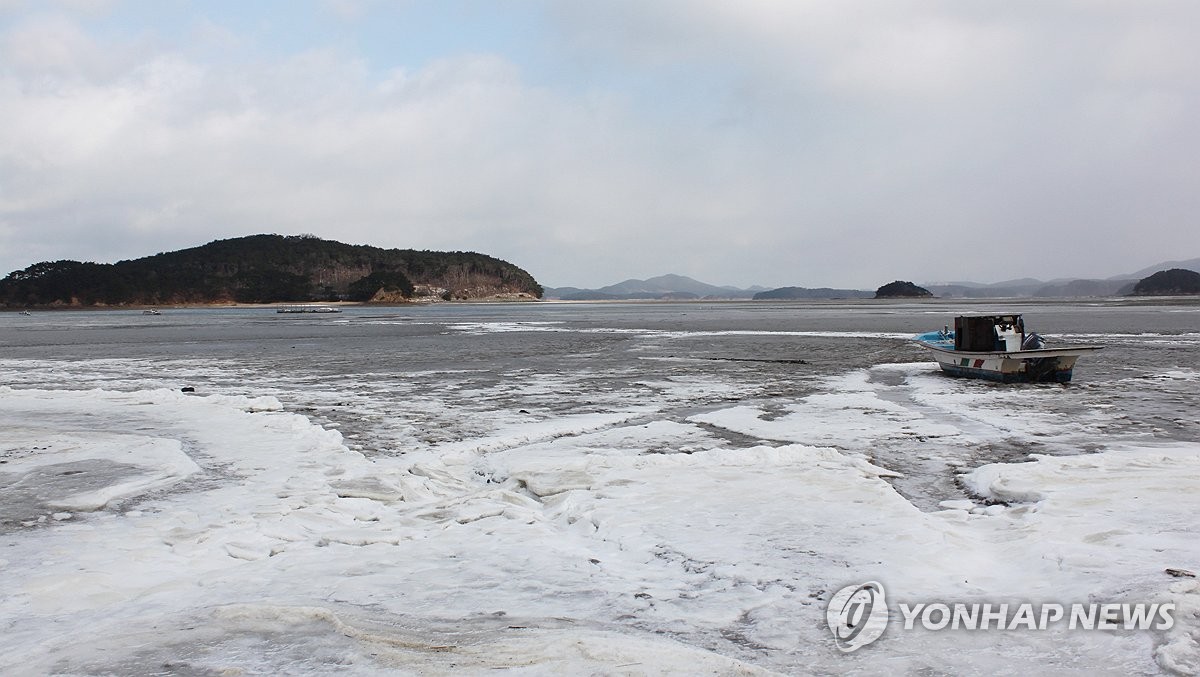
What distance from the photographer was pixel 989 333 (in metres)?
17.7

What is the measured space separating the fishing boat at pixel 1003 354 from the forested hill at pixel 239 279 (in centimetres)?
16097

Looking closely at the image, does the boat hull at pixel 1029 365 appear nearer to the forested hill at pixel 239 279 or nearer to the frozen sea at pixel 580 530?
the frozen sea at pixel 580 530

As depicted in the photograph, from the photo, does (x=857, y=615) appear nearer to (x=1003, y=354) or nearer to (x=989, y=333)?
(x=1003, y=354)

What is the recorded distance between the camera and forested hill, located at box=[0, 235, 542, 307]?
153 m

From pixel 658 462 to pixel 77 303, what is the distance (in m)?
181

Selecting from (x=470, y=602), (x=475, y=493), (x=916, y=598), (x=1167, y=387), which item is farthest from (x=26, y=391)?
(x=1167, y=387)

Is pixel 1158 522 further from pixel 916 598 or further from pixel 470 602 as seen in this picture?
pixel 470 602

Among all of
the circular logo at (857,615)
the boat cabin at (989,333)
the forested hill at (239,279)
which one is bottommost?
the circular logo at (857,615)

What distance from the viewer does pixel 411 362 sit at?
76.8ft

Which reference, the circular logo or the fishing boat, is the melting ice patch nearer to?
the circular logo

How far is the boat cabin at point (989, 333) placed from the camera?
17438mm

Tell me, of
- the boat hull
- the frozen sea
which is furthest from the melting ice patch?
the boat hull

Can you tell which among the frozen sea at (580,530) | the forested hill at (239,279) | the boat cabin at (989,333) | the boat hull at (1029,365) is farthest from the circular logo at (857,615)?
the forested hill at (239,279)

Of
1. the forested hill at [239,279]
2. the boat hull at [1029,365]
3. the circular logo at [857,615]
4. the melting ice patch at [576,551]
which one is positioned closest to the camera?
the melting ice patch at [576,551]
